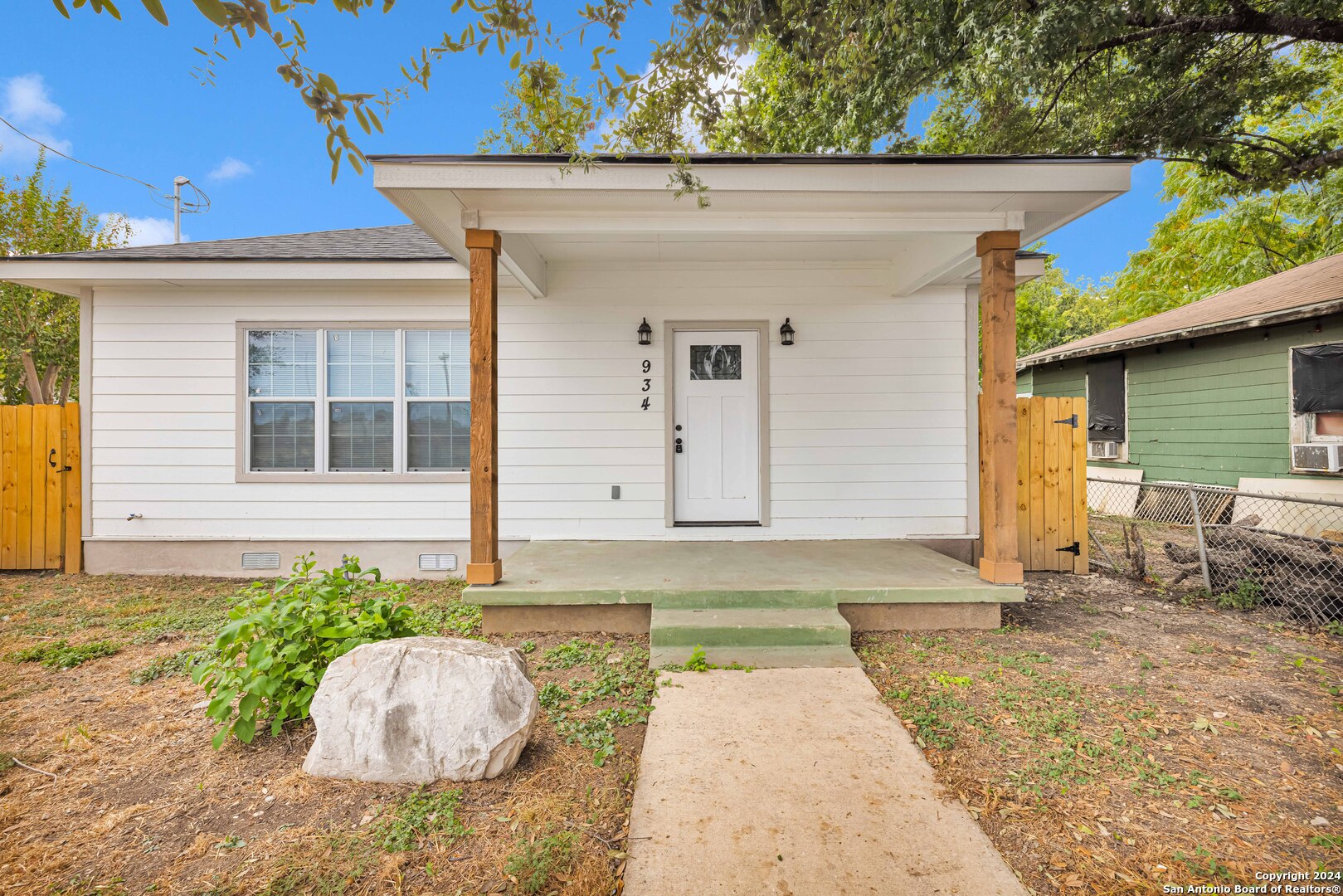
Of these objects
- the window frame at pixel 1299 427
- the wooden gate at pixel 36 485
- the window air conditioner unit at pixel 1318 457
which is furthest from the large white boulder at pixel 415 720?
the window frame at pixel 1299 427

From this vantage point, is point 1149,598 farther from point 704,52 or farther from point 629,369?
point 704,52

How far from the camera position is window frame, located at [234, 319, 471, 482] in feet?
17.6

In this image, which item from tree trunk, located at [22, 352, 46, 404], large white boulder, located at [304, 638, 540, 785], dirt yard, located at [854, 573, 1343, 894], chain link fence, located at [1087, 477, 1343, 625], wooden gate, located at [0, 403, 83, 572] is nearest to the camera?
dirt yard, located at [854, 573, 1343, 894]

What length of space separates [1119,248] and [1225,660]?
2734 inches

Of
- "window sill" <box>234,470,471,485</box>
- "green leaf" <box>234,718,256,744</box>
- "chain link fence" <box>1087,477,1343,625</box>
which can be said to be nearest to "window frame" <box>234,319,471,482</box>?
"window sill" <box>234,470,471,485</box>

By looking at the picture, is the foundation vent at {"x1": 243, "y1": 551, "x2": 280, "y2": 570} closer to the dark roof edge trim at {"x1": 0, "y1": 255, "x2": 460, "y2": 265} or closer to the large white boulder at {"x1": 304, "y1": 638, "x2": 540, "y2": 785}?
the dark roof edge trim at {"x1": 0, "y1": 255, "x2": 460, "y2": 265}

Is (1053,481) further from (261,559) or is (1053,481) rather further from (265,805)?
(261,559)

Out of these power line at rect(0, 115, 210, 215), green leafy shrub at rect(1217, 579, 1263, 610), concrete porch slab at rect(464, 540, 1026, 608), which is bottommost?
green leafy shrub at rect(1217, 579, 1263, 610)

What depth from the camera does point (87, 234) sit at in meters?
11.5

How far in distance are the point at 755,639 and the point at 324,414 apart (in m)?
4.44

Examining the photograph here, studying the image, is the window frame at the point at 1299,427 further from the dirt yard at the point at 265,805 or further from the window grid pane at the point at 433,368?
the window grid pane at the point at 433,368

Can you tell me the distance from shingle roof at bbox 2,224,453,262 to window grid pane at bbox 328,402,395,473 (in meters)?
1.37

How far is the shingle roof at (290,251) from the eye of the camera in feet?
16.5

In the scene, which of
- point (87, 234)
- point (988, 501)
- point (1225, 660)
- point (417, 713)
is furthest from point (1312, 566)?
point (87, 234)
